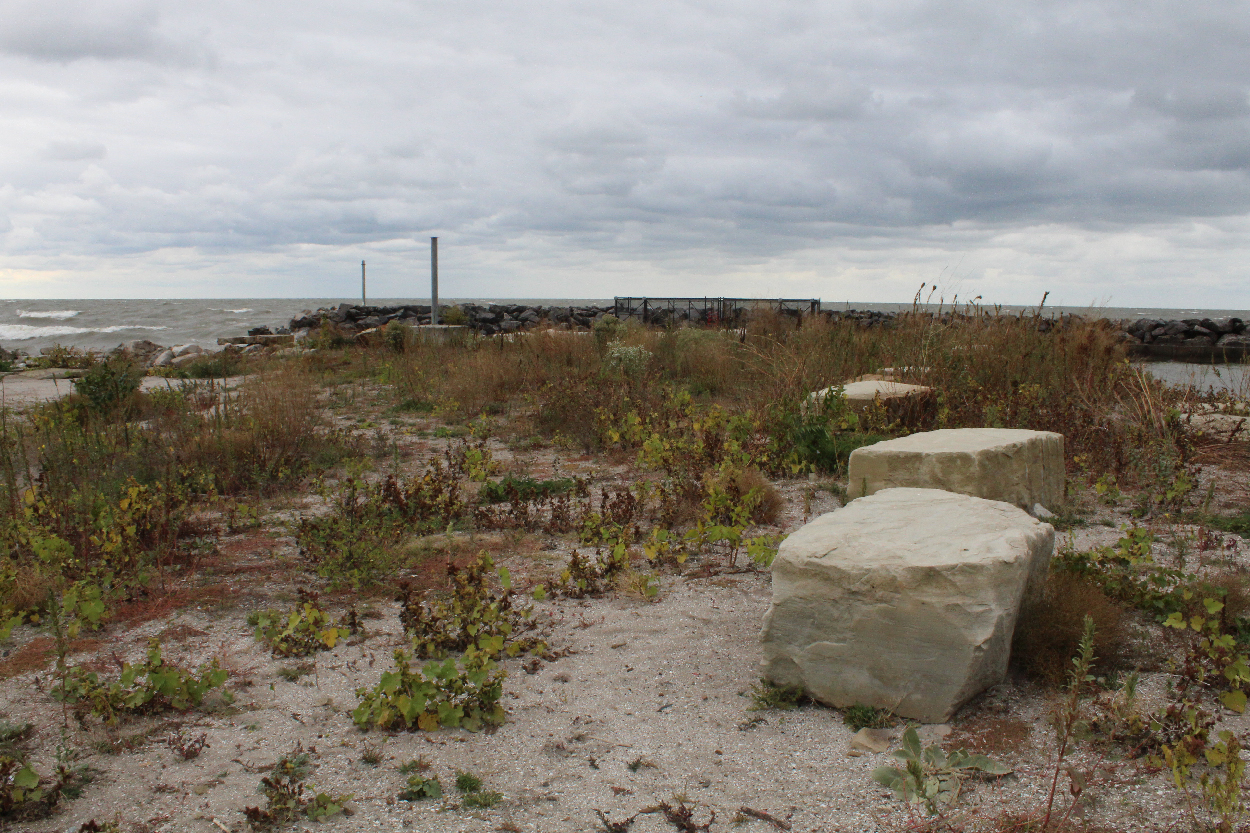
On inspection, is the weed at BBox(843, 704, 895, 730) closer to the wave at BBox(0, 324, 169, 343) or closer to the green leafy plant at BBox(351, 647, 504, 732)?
the green leafy plant at BBox(351, 647, 504, 732)

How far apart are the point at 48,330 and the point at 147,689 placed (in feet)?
126

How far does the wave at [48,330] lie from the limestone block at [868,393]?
32.2 metres

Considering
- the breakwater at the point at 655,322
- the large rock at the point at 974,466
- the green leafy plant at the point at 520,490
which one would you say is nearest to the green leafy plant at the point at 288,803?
the green leafy plant at the point at 520,490

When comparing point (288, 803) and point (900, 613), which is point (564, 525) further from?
point (288, 803)

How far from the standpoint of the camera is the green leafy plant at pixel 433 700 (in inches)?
99.4

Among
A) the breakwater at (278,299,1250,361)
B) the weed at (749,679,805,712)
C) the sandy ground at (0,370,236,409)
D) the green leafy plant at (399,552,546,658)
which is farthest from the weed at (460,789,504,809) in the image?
the breakwater at (278,299,1250,361)

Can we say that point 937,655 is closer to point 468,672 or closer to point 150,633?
point 468,672

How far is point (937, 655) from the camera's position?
8.34ft

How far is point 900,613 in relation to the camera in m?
2.57

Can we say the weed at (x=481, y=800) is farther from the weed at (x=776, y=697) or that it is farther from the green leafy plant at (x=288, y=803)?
the weed at (x=776, y=697)

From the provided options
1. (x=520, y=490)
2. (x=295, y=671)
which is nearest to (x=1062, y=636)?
(x=295, y=671)

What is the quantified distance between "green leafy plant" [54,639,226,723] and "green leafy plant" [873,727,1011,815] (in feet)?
6.83

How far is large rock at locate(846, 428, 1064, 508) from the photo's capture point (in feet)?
14.8

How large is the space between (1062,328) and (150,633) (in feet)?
28.0
